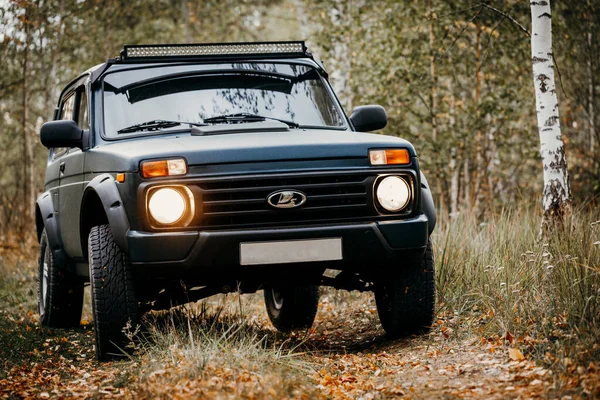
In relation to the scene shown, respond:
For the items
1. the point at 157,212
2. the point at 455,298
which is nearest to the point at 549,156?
the point at 455,298

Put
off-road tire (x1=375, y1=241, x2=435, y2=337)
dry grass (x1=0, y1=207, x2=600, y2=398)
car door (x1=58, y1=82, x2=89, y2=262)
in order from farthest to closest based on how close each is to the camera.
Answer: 1. car door (x1=58, y1=82, x2=89, y2=262)
2. off-road tire (x1=375, y1=241, x2=435, y2=337)
3. dry grass (x1=0, y1=207, x2=600, y2=398)

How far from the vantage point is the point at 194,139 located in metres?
4.82

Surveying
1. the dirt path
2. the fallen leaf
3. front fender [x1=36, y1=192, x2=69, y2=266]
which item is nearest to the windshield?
front fender [x1=36, y1=192, x2=69, y2=266]

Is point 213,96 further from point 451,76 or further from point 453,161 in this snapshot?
point 451,76

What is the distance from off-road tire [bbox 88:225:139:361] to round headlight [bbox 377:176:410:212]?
153 cm

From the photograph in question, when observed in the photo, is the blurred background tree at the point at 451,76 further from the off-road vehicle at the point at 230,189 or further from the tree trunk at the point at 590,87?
the off-road vehicle at the point at 230,189

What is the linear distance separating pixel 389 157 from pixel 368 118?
1.06 metres

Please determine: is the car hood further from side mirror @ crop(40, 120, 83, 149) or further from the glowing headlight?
side mirror @ crop(40, 120, 83, 149)

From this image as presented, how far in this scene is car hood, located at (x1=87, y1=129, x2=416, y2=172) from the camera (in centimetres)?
450

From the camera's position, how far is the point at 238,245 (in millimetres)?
4496

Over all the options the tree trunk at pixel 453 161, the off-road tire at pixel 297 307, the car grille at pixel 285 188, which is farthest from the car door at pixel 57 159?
the tree trunk at pixel 453 161

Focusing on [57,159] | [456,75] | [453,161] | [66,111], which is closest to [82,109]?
[57,159]

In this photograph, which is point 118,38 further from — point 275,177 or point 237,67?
point 275,177

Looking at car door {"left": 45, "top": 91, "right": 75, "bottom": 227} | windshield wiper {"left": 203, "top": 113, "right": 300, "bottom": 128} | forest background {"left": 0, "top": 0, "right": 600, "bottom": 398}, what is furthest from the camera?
car door {"left": 45, "top": 91, "right": 75, "bottom": 227}
